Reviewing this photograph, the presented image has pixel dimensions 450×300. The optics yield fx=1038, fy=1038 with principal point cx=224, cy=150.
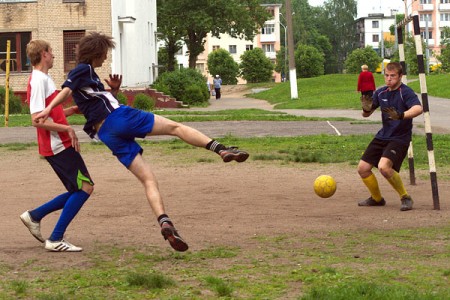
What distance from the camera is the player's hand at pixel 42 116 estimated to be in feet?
27.9

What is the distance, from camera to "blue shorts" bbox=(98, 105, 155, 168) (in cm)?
834

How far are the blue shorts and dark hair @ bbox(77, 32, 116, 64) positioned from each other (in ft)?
1.73

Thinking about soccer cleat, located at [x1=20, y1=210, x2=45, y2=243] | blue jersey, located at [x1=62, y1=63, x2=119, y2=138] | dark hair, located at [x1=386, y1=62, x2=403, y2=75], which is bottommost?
soccer cleat, located at [x1=20, y1=210, x2=45, y2=243]

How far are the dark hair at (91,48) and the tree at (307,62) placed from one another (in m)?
98.8

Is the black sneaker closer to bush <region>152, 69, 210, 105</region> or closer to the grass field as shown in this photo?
the grass field

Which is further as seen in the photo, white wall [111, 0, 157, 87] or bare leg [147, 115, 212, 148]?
white wall [111, 0, 157, 87]

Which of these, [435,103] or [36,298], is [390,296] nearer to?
[36,298]

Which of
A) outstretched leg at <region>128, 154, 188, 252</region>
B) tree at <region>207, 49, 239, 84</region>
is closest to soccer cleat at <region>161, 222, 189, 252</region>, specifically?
outstretched leg at <region>128, 154, 188, 252</region>

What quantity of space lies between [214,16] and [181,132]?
67.3m

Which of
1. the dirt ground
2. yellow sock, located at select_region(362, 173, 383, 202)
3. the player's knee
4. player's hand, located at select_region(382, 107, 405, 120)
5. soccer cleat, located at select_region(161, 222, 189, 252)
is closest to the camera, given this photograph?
soccer cleat, located at select_region(161, 222, 189, 252)

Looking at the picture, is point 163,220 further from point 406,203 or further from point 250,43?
point 250,43

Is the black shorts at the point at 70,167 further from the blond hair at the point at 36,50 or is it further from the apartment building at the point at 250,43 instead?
the apartment building at the point at 250,43

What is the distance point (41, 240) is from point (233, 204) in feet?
11.1

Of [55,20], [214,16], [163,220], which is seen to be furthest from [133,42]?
[163,220]
